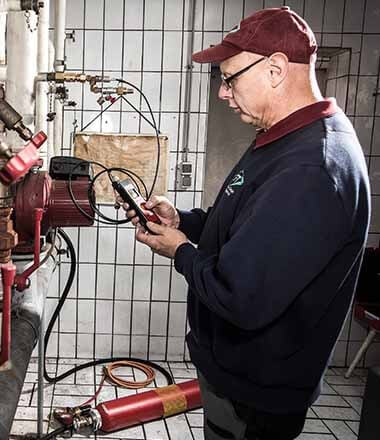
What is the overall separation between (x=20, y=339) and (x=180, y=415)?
1419 mm

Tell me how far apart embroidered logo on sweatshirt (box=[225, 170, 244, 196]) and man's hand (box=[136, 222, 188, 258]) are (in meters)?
0.15

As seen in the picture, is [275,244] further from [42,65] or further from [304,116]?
[42,65]

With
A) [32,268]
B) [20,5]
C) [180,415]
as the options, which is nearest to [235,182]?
[32,268]

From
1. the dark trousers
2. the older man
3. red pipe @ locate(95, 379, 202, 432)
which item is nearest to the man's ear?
the older man

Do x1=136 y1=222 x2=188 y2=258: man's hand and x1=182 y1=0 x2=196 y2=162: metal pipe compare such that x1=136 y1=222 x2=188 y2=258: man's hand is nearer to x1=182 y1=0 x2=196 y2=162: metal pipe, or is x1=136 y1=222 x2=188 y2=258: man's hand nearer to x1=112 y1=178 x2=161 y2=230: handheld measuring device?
x1=112 y1=178 x2=161 y2=230: handheld measuring device

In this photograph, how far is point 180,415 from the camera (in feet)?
7.20

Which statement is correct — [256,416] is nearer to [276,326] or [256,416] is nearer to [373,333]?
[276,326]

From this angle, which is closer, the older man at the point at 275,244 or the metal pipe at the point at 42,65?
the older man at the point at 275,244

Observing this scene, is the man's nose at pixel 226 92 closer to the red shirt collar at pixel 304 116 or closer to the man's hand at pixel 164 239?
the red shirt collar at pixel 304 116

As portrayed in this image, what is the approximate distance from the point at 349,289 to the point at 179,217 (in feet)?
1.78

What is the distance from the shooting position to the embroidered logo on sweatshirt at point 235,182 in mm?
1049

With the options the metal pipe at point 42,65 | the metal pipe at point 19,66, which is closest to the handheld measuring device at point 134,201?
the metal pipe at point 19,66

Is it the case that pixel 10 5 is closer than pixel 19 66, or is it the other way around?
pixel 10 5

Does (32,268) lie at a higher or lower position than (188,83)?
lower
